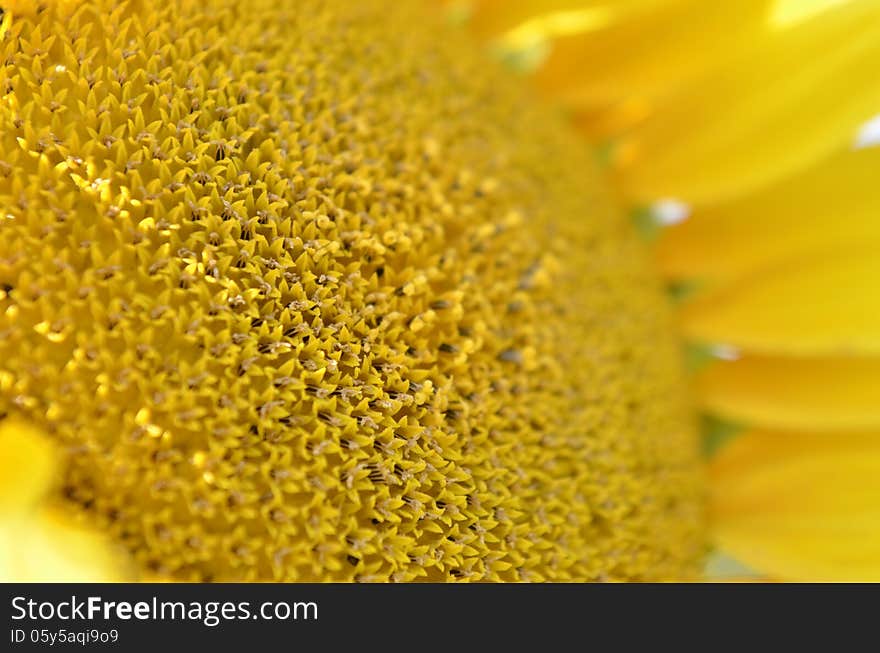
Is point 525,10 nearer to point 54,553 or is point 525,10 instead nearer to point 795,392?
point 795,392

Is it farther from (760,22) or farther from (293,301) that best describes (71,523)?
(760,22)

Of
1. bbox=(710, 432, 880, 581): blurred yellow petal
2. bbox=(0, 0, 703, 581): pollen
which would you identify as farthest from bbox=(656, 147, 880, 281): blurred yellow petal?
bbox=(0, 0, 703, 581): pollen

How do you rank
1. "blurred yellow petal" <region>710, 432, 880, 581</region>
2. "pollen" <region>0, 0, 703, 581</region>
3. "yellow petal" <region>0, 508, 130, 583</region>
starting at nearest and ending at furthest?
"yellow petal" <region>0, 508, 130, 583</region> < "pollen" <region>0, 0, 703, 581</region> < "blurred yellow petal" <region>710, 432, 880, 581</region>

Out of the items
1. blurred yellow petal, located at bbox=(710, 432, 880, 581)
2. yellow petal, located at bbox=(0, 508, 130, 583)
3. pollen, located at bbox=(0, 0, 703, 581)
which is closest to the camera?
yellow petal, located at bbox=(0, 508, 130, 583)

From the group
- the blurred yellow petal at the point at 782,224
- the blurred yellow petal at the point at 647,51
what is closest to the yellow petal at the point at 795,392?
the blurred yellow petal at the point at 782,224

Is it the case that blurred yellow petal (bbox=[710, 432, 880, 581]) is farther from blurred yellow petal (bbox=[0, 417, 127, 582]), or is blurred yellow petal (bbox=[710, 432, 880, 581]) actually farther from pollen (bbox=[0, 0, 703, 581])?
blurred yellow petal (bbox=[0, 417, 127, 582])

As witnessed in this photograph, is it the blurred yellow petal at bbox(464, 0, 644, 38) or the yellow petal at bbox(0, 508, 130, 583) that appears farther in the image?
the blurred yellow petal at bbox(464, 0, 644, 38)

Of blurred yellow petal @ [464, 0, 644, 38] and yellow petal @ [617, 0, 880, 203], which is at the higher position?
blurred yellow petal @ [464, 0, 644, 38]

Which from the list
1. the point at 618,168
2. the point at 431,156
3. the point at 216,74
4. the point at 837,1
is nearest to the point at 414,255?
the point at 431,156
